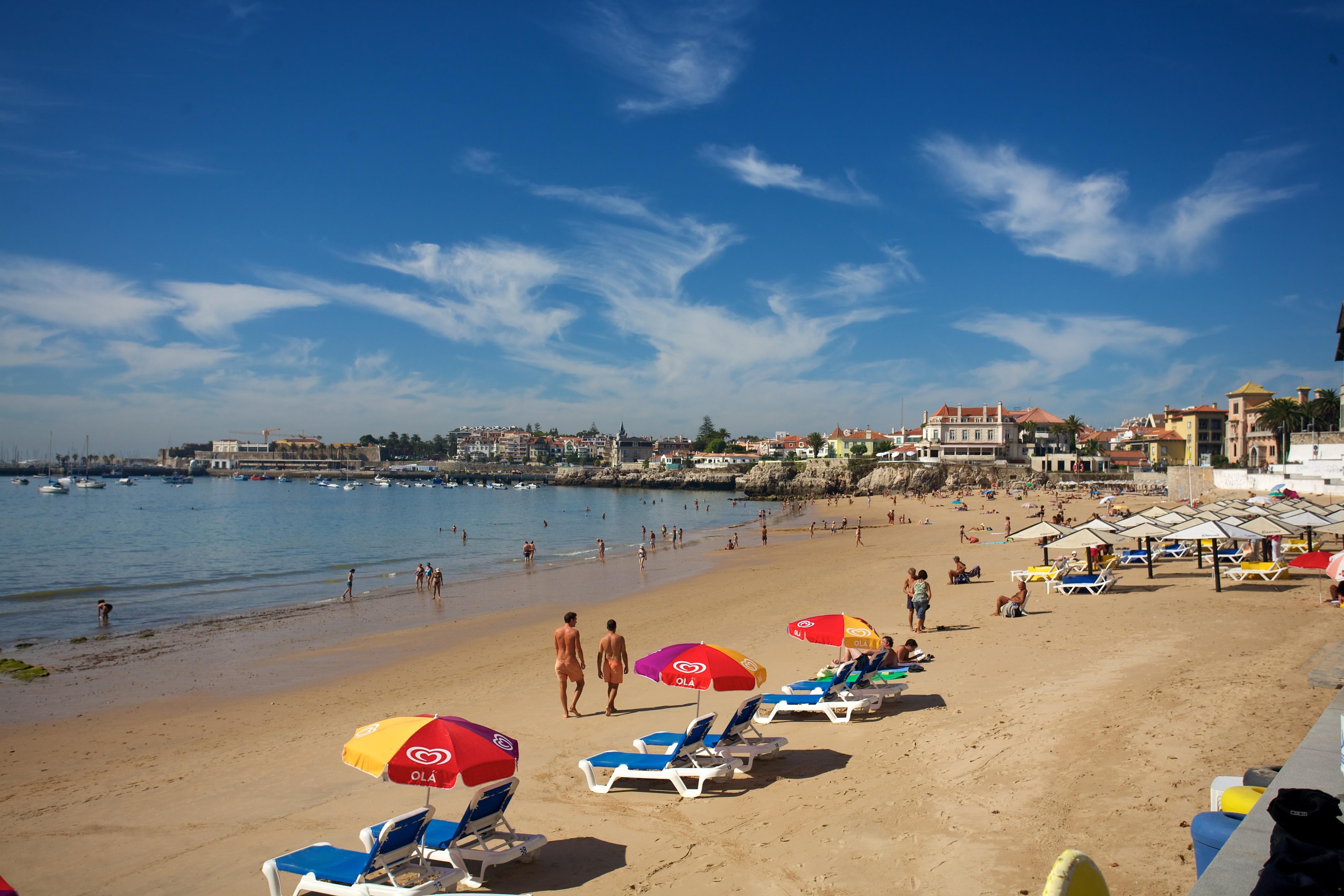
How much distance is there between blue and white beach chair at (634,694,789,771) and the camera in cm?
789

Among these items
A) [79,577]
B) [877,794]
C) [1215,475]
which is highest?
[1215,475]

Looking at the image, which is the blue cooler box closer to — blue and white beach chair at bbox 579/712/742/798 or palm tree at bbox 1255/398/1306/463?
blue and white beach chair at bbox 579/712/742/798

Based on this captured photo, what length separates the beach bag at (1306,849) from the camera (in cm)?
240

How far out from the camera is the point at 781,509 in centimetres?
7519

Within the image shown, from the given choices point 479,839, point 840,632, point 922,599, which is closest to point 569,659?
point 840,632

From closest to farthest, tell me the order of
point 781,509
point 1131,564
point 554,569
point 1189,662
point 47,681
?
point 1189,662
point 47,681
point 1131,564
point 554,569
point 781,509

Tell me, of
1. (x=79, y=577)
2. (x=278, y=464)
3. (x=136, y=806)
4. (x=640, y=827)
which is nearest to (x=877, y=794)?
(x=640, y=827)

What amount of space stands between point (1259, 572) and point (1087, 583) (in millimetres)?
3240

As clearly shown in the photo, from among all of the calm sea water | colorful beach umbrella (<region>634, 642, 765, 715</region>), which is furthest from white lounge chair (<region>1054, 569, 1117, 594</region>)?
the calm sea water

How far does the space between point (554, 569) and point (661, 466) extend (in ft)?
374

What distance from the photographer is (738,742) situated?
805 cm

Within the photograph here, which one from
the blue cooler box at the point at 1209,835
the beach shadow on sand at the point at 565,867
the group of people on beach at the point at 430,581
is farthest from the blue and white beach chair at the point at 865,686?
the group of people on beach at the point at 430,581

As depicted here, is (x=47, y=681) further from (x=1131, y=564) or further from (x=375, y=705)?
(x=1131, y=564)

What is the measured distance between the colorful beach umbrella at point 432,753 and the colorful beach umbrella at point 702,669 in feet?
7.00
